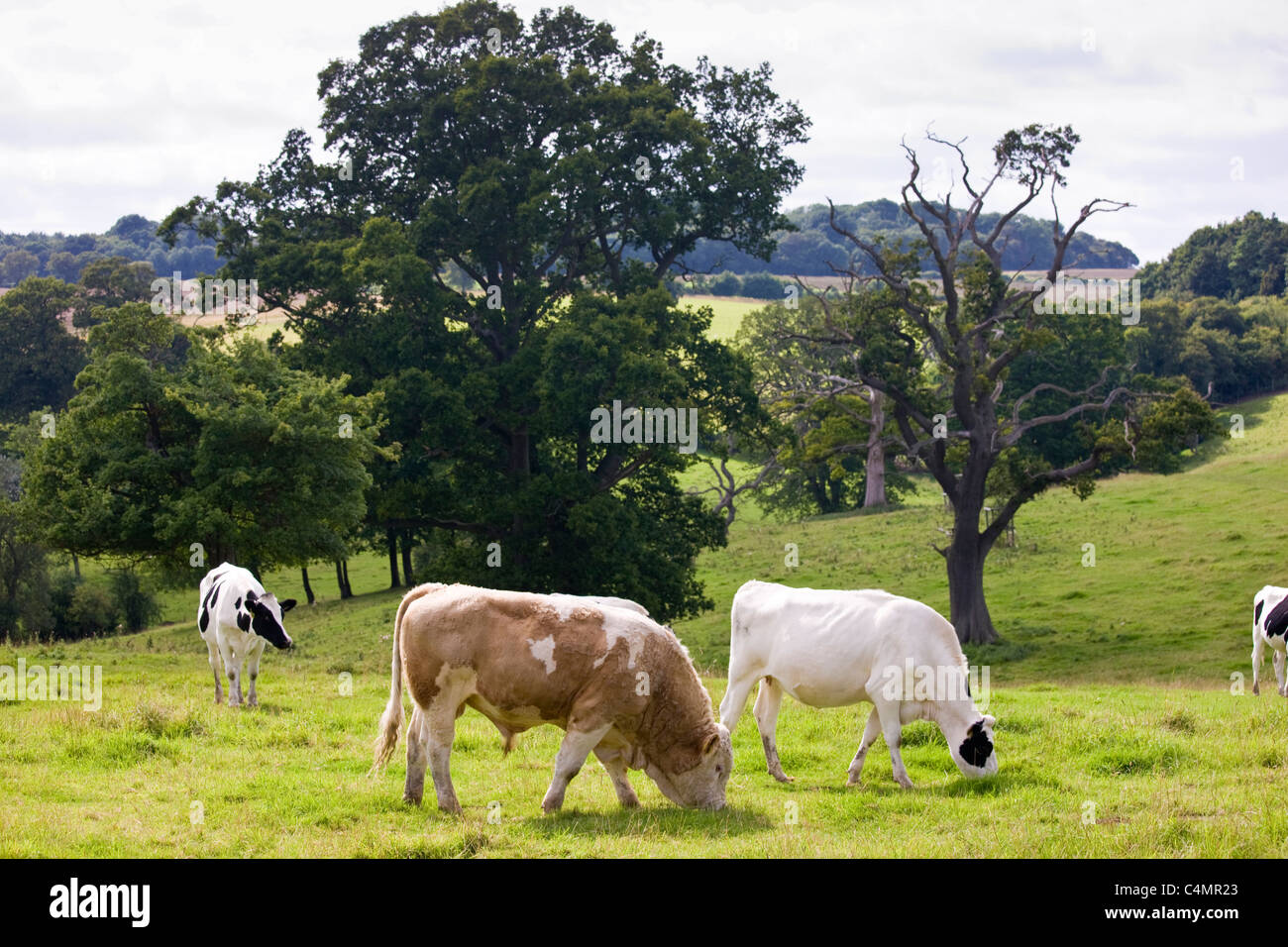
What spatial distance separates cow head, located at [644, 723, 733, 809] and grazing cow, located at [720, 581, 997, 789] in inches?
72.9

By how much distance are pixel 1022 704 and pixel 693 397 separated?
18167 millimetres

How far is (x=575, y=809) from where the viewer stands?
34.3 ft

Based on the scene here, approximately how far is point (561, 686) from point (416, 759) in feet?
4.83

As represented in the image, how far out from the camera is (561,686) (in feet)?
33.7

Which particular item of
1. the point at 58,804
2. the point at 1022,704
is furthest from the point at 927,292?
the point at 58,804

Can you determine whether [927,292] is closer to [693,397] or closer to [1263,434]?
[693,397]

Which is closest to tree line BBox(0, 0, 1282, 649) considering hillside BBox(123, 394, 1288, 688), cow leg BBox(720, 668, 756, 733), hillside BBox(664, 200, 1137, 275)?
hillside BBox(123, 394, 1288, 688)

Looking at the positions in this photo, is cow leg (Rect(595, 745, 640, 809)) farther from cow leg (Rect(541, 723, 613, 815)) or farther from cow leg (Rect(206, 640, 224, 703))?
cow leg (Rect(206, 640, 224, 703))

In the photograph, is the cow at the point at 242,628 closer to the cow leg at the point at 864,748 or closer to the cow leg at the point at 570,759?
the cow leg at the point at 570,759

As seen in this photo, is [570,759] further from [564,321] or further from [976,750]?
[564,321]

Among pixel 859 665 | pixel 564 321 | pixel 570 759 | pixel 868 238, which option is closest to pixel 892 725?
pixel 859 665

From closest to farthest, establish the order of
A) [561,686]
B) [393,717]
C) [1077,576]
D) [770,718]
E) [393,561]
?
[561,686] < [393,717] < [770,718] < [1077,576] < [393,561]

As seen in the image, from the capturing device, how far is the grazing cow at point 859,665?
12.1 m
